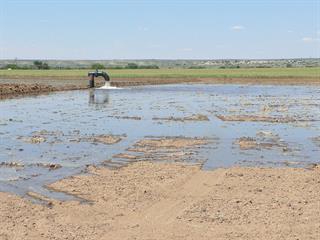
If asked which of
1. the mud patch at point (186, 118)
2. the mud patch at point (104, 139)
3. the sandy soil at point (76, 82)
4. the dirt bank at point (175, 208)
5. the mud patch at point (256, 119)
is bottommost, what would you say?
the sandy soil at point (76, 82)

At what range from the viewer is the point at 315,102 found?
3609 cm

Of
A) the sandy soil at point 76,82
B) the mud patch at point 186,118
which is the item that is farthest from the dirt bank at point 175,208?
the sandy soil at point 76,82

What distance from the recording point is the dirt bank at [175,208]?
8.12 meters

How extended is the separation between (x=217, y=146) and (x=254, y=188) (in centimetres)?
659

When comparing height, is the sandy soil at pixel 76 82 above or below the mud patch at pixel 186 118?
below

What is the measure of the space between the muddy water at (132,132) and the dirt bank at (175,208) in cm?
113

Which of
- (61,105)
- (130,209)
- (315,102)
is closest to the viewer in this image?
(130,209)

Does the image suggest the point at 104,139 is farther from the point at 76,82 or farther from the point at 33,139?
the point at 76,82

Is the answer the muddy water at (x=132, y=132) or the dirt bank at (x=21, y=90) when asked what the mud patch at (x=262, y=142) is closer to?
the muddy water at (x=132, y=132)

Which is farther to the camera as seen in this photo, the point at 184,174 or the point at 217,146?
the point at 217,146

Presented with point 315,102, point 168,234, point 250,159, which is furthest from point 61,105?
point 168,234

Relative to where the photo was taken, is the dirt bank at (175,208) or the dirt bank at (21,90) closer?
the dirt bank at (175,208)

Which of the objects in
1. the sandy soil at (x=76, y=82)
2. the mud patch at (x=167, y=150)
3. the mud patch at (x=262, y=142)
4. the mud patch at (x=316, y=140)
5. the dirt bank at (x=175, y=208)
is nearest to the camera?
the dirt bank at (x=175, y=208)

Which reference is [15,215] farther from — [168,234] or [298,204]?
[298,204]
